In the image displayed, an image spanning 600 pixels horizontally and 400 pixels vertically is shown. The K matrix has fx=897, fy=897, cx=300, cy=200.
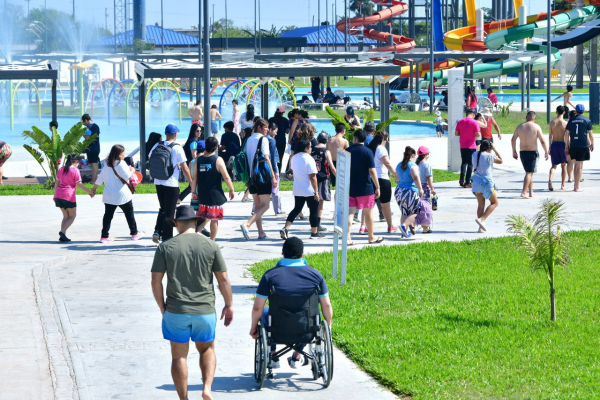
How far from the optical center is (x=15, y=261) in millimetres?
12086

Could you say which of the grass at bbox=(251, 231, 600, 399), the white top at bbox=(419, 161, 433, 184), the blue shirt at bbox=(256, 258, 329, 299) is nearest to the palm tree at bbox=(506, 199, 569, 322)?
the grass at bbox=(251, 231, 600, 399)

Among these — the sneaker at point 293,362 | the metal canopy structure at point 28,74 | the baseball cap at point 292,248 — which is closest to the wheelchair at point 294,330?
the baseball cap at point 292,248

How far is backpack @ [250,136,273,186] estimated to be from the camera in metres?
13.0

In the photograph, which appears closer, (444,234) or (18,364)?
(18,364)

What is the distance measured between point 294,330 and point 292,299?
249mm

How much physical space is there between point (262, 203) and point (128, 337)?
16.8 ft

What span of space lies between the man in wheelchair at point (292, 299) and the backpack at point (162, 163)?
5962 millimetres

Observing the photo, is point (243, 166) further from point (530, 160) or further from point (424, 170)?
point (530, 160)

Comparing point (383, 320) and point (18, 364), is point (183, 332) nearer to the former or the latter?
point (18, 364)

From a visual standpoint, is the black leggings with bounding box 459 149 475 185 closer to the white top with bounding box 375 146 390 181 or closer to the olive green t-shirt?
the white top with bounding box 375 146 390 181

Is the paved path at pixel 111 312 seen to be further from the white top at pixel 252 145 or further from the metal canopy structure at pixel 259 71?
the metal canopy structure at pixel 259 71

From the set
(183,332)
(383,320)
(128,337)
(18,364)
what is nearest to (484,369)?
(383,320)

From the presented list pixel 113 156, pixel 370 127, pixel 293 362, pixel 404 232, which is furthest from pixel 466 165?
pixel 293 362

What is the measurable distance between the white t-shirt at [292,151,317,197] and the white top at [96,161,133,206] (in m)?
2.45
